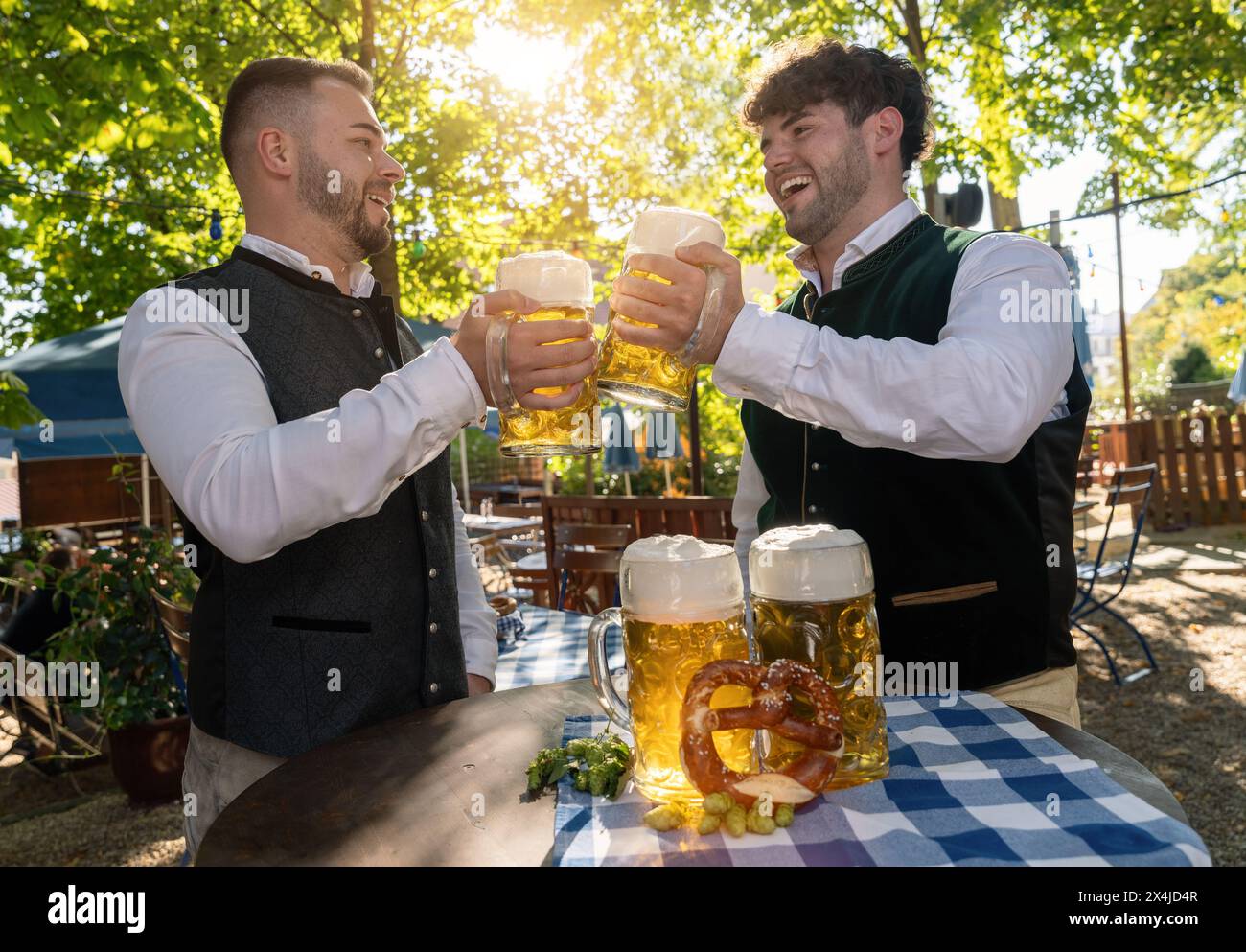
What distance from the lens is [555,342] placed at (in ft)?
3.91

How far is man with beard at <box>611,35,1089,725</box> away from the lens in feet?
4.14

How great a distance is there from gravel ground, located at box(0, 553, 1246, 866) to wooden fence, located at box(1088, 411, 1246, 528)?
5.08 metres

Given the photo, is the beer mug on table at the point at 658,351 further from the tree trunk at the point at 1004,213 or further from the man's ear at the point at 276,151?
the tree trunk at the point at 1004,213

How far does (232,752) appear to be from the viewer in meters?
1.60

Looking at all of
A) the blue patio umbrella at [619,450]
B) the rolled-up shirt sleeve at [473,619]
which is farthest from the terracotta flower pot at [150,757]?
the blue patio umbrella at [619,450]

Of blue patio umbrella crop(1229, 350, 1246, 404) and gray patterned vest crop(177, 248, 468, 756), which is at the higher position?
blue patio umbrella crop(1229, 350, 1246, 404)

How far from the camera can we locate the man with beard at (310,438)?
46.6 inches

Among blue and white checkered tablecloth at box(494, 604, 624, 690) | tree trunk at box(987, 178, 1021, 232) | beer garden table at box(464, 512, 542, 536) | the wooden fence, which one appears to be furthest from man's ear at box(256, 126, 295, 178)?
tree trunk at box(987, 178, 1021, 232)

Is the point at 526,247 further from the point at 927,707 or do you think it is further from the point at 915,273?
the point at 927,707

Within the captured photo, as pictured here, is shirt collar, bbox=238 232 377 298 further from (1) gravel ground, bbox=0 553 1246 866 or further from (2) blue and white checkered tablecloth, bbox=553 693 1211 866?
(1) gravel ground, bbox=0 553 1246 866

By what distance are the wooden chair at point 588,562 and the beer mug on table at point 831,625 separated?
6.95 ft

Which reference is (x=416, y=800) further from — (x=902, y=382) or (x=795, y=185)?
→ (x=795, y=185)

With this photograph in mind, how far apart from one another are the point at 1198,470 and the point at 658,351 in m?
11.6

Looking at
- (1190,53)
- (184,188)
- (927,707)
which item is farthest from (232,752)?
(184,188)
